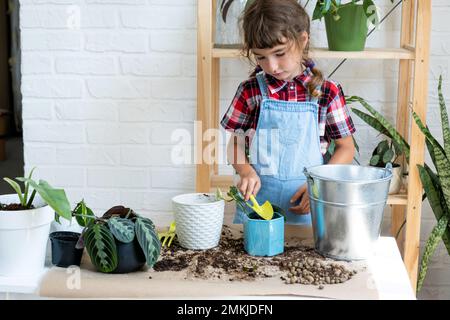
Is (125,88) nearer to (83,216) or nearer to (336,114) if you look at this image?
(336,114)

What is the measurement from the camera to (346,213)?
130cm

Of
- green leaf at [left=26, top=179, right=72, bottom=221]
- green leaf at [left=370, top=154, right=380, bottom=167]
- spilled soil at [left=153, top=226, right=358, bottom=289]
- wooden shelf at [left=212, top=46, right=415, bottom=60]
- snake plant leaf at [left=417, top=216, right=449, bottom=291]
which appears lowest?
snake plant leaf at [left=417, top=216, right=449, bottom=291]

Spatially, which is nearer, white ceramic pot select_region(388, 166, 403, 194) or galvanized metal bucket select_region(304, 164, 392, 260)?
galvanized metal bucket select_region(304, 164, 392, 260)

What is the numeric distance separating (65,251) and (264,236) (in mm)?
388

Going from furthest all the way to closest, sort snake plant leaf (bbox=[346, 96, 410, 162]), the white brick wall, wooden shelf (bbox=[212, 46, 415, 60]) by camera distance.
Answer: the white brick wall
snake plant leaf (bbox=[346, 96, 410, 162])
wooden shelf (bbox=[212, 46, 415, 60])

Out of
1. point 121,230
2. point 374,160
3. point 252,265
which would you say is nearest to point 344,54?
point 374,160

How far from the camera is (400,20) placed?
256 centimetres

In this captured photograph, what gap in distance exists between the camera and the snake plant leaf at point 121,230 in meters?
1.23

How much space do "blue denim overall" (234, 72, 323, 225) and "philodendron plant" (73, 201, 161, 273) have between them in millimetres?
707

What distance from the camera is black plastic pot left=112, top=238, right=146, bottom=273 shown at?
1.24m

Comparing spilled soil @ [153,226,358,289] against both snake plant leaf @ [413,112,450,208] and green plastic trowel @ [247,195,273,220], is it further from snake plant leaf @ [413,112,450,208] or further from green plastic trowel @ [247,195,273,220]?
snake plant leaf @ [413,112,450,208]

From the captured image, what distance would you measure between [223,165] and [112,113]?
489mm

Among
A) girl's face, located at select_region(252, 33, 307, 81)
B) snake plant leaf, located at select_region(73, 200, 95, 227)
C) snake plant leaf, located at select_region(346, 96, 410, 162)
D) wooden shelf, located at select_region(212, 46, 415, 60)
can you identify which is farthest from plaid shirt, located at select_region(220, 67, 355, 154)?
snake plant leaf, located at select_region(73, 200, 95, 227)

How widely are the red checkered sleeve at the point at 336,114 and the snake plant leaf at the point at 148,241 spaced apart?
2.97 ft
